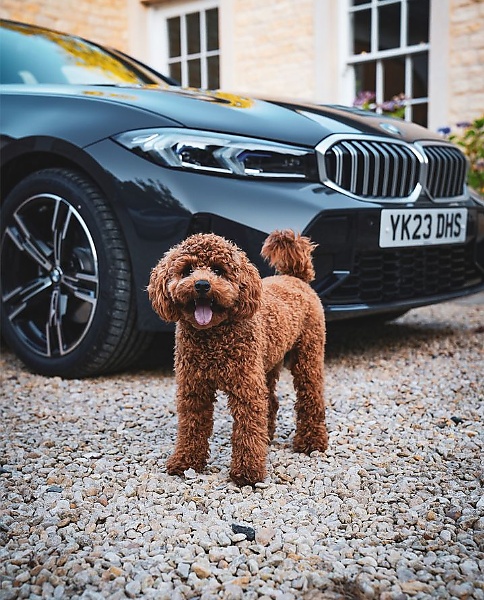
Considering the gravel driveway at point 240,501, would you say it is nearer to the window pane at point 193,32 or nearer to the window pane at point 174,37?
the window pane at point 193,32

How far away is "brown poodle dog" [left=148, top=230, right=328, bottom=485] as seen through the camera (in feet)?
6.51

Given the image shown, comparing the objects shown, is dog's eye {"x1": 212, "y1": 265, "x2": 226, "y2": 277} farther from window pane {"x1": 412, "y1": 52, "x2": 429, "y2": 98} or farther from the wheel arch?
window pane {"x1": 412, "y1": 52, "x2": 429, "y2": 98}

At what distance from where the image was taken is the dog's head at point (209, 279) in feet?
6.39

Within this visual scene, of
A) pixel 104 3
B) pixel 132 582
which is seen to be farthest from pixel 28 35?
pixel 104 3

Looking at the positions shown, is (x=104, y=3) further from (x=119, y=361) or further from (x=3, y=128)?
(x=119, y=361)

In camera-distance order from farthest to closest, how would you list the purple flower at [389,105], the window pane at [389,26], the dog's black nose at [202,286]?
the window pane at [389,26] → the purple flower at [389,105] → the dog's black nose at [202,286]

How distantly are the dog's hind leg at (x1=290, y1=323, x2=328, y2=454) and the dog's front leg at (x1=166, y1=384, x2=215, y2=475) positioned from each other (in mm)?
377

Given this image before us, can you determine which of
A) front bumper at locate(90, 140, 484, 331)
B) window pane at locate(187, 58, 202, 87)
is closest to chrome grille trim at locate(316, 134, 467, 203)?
front bumper at locate(90, 140, 484, 331)

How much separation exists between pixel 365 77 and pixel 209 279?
617 cm

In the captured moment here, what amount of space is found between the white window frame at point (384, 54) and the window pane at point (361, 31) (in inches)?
1.6

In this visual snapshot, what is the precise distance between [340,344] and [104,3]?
694cm

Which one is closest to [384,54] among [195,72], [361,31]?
[361,31]

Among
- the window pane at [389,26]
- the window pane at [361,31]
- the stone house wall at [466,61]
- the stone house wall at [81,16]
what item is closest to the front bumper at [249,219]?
the stone house wall at [466,61]

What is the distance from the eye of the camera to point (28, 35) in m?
4.29
